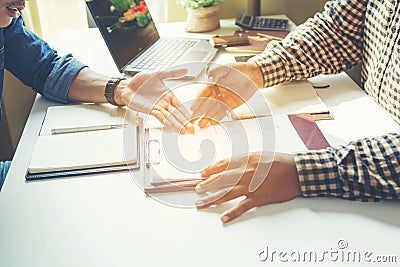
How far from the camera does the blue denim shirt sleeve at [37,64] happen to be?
1189mm

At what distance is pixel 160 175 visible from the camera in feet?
2.90

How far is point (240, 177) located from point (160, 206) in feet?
0.49

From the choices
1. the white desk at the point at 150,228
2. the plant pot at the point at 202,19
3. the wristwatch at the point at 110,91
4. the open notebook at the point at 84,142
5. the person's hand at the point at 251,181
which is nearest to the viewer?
the white desk at the point at 150,228

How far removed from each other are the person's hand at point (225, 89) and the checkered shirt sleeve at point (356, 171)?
269 mm

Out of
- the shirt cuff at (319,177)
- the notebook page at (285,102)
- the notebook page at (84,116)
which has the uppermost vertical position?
the shirt cuff at (319,177)

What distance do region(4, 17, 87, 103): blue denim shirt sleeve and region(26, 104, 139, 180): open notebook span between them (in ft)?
0.23

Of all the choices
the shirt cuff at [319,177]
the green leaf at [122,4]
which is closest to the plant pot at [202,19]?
the green leaf at [122,4]

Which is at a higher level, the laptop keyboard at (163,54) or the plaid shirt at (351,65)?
the plaid shirt at (351,65)

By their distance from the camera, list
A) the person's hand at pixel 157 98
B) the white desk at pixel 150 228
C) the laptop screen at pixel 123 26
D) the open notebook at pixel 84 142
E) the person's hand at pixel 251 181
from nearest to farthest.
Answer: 1. the white desk at pixel 150 228
2. the person's hand at pixel 251 181
3. the open notebook at pixel 84 142
4. the person's hand at pixel 157 98
5. the laptop screen at pixel 123 26

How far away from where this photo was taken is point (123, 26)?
4.51ft

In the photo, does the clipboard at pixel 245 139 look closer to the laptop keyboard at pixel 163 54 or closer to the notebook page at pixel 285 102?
the notebook page at pixel 285 102

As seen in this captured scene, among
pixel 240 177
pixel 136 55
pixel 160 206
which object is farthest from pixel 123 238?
pixel 136 55

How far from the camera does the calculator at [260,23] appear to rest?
62.4 inches

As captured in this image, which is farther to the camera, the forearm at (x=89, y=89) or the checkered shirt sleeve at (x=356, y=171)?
the forearm at (x=89, y=89)
